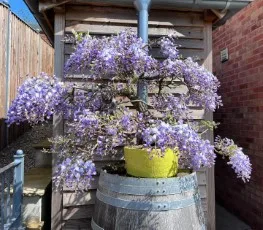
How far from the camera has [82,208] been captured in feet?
9.71

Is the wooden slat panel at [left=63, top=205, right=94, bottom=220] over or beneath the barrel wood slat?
beneath

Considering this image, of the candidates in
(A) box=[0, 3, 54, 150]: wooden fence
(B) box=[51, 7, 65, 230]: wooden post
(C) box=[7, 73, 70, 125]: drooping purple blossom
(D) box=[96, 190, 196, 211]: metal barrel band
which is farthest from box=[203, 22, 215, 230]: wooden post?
(A) box=[0, 3, 54, 150]: wooden fence

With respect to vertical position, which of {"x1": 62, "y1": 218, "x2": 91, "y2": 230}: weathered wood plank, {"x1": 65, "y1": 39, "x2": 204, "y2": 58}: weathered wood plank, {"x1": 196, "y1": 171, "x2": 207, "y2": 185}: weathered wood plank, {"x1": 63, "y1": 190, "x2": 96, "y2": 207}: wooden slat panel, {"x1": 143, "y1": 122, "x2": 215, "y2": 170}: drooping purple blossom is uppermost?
{"x1": 65, "y1": 39, "x2": 204, "y2": 58}: weathered wood plank

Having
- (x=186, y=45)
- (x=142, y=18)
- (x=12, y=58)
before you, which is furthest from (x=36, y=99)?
(x=12, y=58)

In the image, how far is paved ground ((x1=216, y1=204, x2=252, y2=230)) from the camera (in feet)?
11.8

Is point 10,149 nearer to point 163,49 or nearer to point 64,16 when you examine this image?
point 64,16

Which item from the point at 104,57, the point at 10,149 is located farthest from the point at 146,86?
the point at 10,149

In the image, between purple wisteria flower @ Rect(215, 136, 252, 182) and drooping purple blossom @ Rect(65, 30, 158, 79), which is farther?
purple wisteria flower @ Rect(215, 136, 252, 182)

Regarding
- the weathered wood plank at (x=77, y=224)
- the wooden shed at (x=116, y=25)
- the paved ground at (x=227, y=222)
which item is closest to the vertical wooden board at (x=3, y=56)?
the wooden shed at (x=116, y=25)

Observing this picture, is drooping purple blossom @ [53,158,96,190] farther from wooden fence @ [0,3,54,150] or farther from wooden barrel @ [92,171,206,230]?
wooden fence @ [0,3,54,150]

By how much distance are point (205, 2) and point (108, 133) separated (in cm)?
154

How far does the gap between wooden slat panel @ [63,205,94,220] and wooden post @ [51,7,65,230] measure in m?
0.05

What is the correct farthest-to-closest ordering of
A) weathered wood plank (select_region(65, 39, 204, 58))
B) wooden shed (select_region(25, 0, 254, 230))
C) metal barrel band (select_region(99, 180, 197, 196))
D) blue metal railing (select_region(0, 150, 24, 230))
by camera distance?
weathered wood plank (select_region(65, 39, 204, 58)), wooden shed (select_region(25, 0, 254, 230)), blue metal railing (select_region(0, 150, 24, 230)), metal barrel band (select_region(99, 180, 197, 196))

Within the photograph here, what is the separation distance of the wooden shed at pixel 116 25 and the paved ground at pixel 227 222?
0.57 metres
